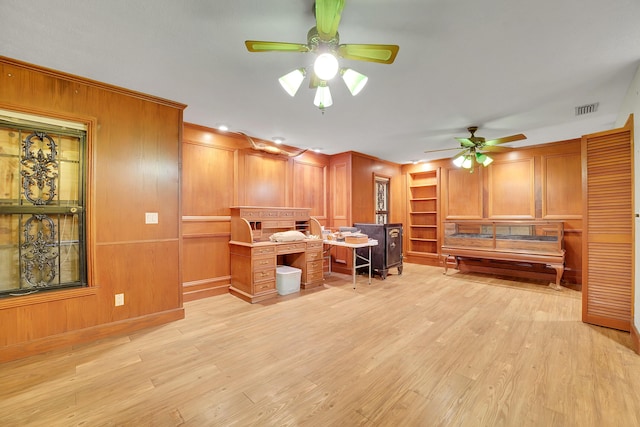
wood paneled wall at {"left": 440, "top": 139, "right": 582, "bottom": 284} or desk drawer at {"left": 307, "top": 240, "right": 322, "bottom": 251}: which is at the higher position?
wood paneled wall at {"left": 440, "top": 139, "right": 582, "bottom": 284}

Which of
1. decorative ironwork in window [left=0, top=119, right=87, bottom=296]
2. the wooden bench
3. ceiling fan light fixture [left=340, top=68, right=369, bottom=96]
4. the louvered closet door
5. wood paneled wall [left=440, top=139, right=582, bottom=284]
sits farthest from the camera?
wood paneled wall [left=440, top=139, right=582, bottom=284]

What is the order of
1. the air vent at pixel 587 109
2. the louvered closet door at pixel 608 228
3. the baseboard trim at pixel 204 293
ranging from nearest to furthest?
1. the louvered closet door at pixel 608 228
2. the air vent at pixel 587 109
3. the baseboard trim at pixel 204 293

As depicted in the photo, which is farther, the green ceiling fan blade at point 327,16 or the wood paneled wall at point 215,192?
the wood paneled wall at point 215,192

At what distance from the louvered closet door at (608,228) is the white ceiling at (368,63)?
64cm

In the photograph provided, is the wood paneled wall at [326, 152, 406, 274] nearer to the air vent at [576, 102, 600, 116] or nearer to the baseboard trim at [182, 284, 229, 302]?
the baseboard trim at [182, 284, 229, 302]

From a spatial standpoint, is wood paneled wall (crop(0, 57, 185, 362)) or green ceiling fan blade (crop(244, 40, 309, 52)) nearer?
green ceiling fan blade (crop(244, 40, 309, 52))

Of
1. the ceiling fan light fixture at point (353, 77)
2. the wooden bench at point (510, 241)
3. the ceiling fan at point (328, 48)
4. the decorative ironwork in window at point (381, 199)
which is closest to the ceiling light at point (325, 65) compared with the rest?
the ceiling fan at point (328, 48)

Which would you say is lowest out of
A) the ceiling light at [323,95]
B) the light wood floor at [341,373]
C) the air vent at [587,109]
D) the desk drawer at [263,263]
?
the light wood floor at [341,373]

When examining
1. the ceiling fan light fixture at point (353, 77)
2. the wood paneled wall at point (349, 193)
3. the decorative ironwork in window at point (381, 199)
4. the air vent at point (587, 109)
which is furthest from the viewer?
the decorative ironwork in window at point (381, 199)

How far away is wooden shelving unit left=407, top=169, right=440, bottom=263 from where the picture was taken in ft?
22.5

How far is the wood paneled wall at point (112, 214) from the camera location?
2.41 m

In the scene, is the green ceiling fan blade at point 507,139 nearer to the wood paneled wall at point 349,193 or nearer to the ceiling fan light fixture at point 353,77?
the wood paneled wall at point 349,193

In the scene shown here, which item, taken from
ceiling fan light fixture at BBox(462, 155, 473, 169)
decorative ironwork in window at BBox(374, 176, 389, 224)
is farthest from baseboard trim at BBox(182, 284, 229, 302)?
ceiling fan light fixture at BBox(462, 155, 473, 169)

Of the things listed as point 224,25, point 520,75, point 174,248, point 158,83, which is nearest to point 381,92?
point 520,75
